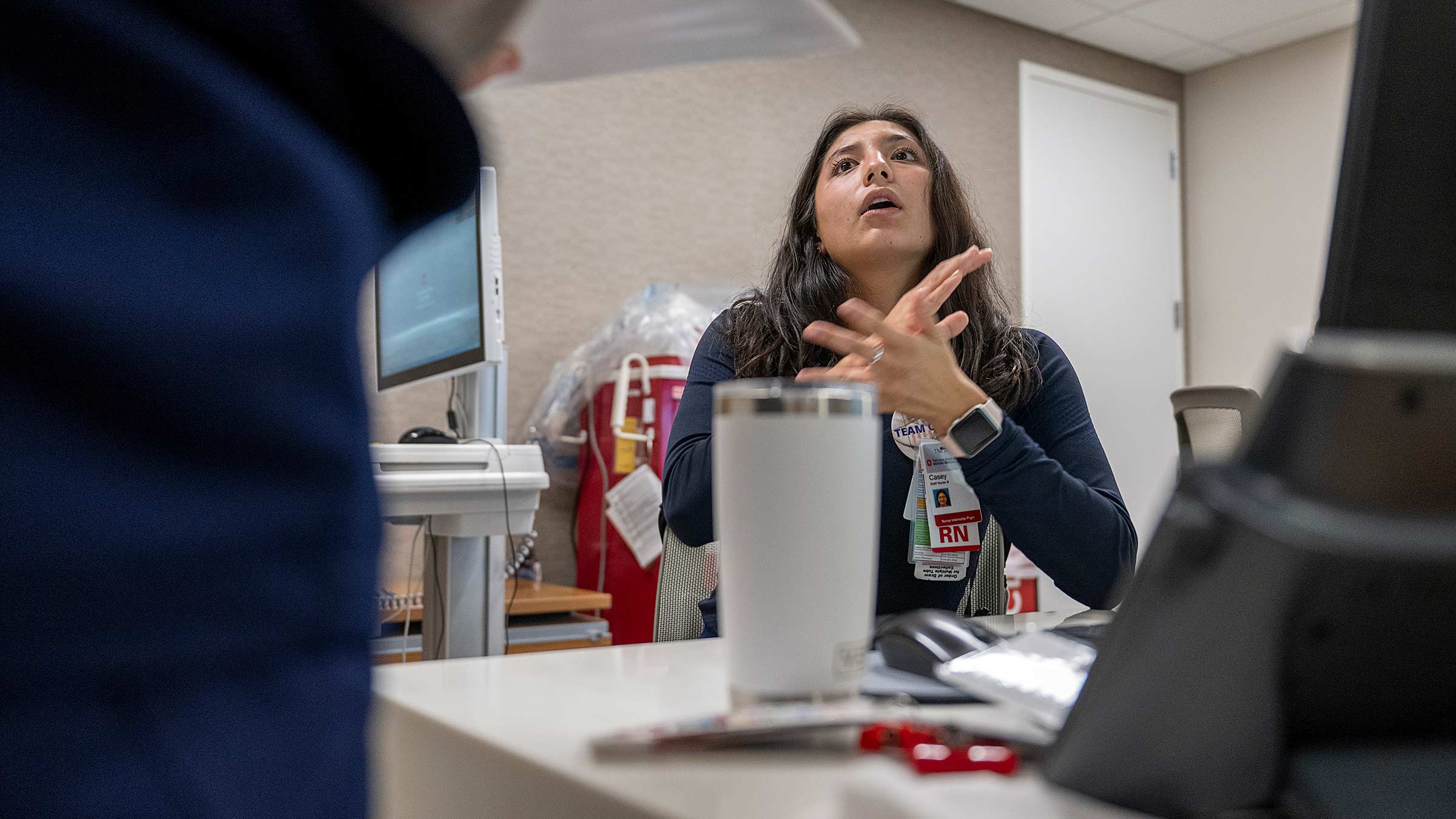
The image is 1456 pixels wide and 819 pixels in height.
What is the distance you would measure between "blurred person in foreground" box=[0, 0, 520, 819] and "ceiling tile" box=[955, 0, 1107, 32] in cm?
409

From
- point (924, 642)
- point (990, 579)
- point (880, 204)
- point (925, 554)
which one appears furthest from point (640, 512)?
point (924, 642)

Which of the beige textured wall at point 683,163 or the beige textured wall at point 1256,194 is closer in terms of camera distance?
the beige textured wall at point 683,163

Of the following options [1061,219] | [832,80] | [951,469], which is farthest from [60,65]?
[1061,219]

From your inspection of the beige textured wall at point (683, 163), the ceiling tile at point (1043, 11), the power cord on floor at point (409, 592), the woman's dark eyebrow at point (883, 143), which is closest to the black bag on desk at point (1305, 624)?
the woman's dark eyebrow at point (883, 143)

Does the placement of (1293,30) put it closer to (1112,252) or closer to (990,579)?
(1112,252)

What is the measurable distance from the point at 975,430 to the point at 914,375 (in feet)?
0.31

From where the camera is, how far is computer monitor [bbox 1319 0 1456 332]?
457 mm

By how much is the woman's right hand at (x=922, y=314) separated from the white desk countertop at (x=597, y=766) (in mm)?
470

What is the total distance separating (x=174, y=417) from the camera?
270mm

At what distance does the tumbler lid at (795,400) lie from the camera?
1.42 feet

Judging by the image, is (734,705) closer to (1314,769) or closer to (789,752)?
(789,752)

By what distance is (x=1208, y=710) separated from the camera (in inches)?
12.8

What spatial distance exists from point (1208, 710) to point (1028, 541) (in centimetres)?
84

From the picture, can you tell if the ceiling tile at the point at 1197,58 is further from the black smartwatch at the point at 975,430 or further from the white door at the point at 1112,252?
the black smartwatch at the point at 975,430
